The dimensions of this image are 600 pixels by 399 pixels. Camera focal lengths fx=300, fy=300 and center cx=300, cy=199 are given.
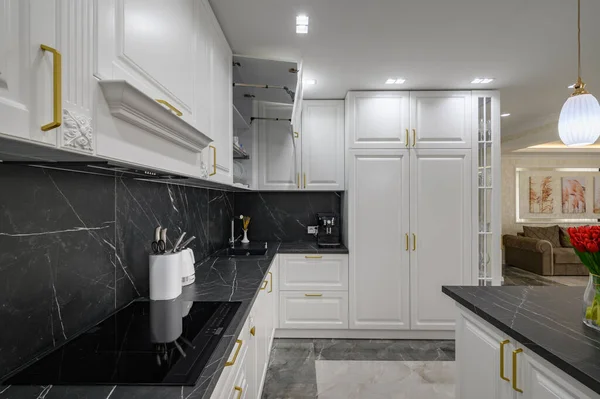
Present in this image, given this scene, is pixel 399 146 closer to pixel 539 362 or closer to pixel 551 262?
pixel 539 362

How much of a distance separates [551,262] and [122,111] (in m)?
7.37

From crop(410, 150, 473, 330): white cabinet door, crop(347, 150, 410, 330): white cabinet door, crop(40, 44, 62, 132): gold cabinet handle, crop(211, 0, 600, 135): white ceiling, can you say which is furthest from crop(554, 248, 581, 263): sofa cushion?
crop(40, 44, 62, 132): gold cabinet handle

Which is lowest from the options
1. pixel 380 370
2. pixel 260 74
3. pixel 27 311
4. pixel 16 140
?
pixel 380 370

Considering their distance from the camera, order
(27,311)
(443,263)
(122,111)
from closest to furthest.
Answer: (122,111), (27,311), (443,263)

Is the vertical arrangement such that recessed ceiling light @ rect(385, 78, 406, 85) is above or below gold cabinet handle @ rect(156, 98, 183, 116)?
above

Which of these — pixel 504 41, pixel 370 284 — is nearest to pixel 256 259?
pixel 370 284

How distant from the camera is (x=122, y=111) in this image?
74cm

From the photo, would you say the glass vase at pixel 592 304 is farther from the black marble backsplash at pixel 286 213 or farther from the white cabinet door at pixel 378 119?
the black marble backsplash at pixel 286 213

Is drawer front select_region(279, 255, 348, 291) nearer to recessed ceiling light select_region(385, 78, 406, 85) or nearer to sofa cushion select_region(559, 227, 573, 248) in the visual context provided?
recessed ceiling light select_region(385, 78, 406, 85)

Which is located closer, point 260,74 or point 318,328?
point 260,74

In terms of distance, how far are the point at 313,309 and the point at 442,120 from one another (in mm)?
2277

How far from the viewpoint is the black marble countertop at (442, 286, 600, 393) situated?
0.92 m

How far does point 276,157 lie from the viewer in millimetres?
3238

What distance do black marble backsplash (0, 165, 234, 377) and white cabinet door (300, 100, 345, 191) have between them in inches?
72.4
